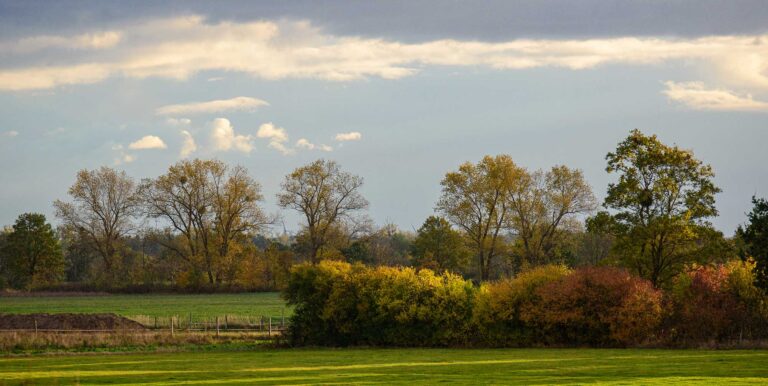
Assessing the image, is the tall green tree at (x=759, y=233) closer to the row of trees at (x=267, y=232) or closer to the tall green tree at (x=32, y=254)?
the row of trees at (x=267, y=232)

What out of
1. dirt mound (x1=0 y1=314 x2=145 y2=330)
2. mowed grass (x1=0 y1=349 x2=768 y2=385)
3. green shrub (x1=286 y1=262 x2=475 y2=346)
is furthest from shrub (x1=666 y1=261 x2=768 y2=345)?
dirt mound (x1=0 y1=314 x2=145 y2=330)

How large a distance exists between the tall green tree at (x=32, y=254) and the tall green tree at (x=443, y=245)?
148 ft

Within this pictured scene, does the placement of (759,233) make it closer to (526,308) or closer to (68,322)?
(526,308)

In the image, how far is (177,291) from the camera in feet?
344

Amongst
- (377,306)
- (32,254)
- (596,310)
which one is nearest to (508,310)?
(596,310)

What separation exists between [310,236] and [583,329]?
55609mm

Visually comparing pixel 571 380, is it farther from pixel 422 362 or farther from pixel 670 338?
pixel 670 338

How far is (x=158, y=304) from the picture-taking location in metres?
86.4

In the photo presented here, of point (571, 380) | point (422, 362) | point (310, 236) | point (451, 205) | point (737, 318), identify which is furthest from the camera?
point (310, 236)

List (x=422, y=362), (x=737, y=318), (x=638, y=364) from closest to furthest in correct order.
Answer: (x=638, y=364) < (x=422, y=362) < (x=737, y=318)

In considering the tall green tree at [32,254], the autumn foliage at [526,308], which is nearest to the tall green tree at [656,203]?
the autumn foliage at [526,308]

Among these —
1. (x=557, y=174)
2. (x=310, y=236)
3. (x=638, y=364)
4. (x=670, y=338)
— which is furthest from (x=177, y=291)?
(x=638, y=364)

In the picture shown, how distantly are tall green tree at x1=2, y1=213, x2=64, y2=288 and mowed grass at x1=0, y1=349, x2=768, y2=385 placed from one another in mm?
67575

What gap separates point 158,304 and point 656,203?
158 feet
